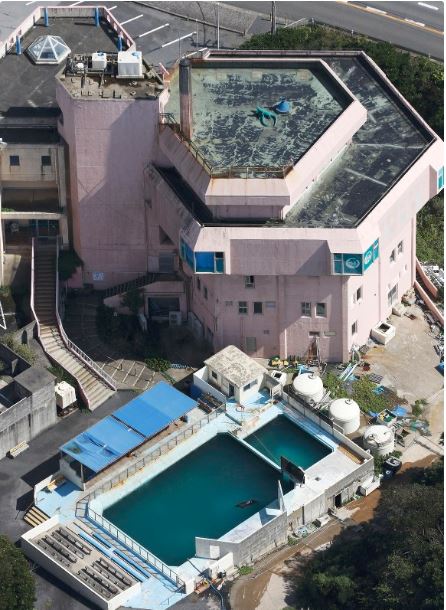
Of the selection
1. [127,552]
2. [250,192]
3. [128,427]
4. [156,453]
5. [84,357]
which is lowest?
[127,552]

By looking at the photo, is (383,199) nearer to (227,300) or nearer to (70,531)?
(227,300)

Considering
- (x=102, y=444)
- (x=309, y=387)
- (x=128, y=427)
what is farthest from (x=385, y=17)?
(x=102, y=444)

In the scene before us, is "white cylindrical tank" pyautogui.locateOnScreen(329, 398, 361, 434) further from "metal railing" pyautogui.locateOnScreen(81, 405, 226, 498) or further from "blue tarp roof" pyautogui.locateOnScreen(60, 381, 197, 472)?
"blue tarp roof" pyautogui.locateOnScreen(60, 381, 197, 472)

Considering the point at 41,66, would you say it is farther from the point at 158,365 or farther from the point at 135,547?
the point at 135,547

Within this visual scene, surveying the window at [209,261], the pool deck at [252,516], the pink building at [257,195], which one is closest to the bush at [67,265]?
the pink building at [257,195]

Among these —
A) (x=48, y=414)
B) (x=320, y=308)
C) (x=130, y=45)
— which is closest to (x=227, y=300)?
(x=320, y=308)

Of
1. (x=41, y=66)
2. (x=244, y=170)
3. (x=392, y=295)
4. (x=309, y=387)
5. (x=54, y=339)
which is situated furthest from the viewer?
(x=41, y=66)
